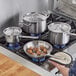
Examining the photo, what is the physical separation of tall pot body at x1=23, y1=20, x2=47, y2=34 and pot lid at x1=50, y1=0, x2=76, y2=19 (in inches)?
13.0

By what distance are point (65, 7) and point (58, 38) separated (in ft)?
1.47

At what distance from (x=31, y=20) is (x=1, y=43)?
0.71 ft

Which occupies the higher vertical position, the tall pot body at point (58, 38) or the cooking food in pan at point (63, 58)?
the tall pot body at point (58, 38)

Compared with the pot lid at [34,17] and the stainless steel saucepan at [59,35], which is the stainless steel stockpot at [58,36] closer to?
the stainless steel saucepan at [59,35]

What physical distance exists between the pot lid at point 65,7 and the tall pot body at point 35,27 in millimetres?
330

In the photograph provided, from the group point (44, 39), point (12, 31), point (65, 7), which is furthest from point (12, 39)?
point (65, 7)

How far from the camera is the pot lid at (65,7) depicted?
1.52m

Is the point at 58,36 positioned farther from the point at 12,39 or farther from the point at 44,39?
the point at 12,39

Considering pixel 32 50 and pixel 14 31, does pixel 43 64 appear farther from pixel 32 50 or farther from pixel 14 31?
pixel 14 31

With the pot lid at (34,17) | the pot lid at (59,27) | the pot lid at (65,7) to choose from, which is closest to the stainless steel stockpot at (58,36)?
the pot lid at (59,27)

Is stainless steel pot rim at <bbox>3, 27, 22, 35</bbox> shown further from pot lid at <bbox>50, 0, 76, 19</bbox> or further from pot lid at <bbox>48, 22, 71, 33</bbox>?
pot lid at <bbox>50, 0, 76, 19</bbox>

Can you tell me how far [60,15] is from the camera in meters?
1.53

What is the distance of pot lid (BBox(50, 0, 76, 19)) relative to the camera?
1.52 m

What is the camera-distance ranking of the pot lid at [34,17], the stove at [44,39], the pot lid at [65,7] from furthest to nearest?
1. the pot lid at [65,7]
2. the pot lid at [34,17]
3. the stove at [44,39]
